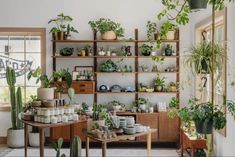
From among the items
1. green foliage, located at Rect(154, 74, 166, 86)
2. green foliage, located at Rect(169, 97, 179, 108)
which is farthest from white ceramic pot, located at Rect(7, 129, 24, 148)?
green foliage, located at Rect(169, 97, 179, 108)

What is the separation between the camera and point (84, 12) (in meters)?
7.27

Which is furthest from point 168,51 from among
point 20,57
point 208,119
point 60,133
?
point 208,119

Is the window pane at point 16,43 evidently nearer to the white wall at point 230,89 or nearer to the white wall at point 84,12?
the white wall at point 84,12

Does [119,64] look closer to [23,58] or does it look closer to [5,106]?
[23,58]

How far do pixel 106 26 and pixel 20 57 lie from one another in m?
1.98

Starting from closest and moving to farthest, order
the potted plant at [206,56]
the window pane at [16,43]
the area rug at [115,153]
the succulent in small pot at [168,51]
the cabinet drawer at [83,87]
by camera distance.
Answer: the potted plant at [206,56] → the area rug at [115,153] → the cabinet drawer at [83,87] → the succulent in small pot at [168,51] → the window pane at [16,43]

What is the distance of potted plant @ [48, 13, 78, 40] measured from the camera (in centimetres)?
707

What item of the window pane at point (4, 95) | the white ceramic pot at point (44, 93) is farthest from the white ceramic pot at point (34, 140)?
the white ceramic pot at point (44, 93)

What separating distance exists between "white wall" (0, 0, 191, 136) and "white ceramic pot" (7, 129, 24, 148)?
2.10 m

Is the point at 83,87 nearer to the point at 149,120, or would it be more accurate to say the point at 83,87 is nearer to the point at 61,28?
the point at 61,28

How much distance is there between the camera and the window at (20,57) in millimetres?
7527

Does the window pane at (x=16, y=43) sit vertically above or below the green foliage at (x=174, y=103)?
above

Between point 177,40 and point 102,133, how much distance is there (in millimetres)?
3353

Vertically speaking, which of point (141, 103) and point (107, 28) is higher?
point (107, 28)
